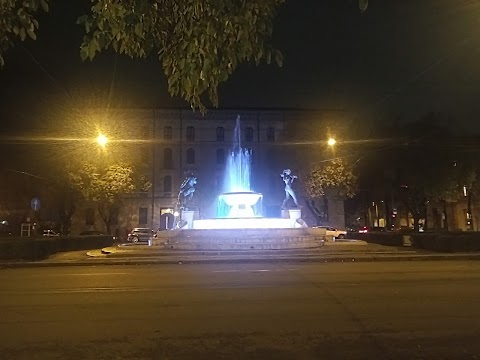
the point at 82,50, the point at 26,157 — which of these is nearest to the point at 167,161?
the point at 26,157

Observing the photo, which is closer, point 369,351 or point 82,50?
point 82,50

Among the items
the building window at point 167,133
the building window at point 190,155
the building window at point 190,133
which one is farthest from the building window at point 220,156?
the building window at point 167,133

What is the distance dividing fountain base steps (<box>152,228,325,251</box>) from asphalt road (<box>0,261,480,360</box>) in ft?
49.7

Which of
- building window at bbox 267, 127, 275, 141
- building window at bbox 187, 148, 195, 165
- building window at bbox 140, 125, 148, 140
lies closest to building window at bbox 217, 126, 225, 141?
building window at bbox 187, 148, 195, 165

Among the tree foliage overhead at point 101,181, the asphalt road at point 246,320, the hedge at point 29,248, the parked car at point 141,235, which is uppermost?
the tree foliage overhead at point 101,181

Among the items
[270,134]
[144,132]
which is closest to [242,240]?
[144,132]

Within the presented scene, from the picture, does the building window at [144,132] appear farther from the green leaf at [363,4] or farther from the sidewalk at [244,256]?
the green leaf at [363,4]

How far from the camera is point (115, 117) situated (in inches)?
1917

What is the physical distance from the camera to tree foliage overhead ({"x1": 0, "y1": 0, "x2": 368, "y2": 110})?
15.6 feet

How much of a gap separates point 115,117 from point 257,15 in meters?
45.8

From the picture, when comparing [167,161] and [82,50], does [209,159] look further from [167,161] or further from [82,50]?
[82,50]

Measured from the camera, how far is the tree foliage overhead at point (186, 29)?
476 centimetres

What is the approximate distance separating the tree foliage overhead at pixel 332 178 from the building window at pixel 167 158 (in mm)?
24912

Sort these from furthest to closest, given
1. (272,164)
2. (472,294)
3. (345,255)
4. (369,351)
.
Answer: (272,164), (345,255), (472,294), (369,351)
